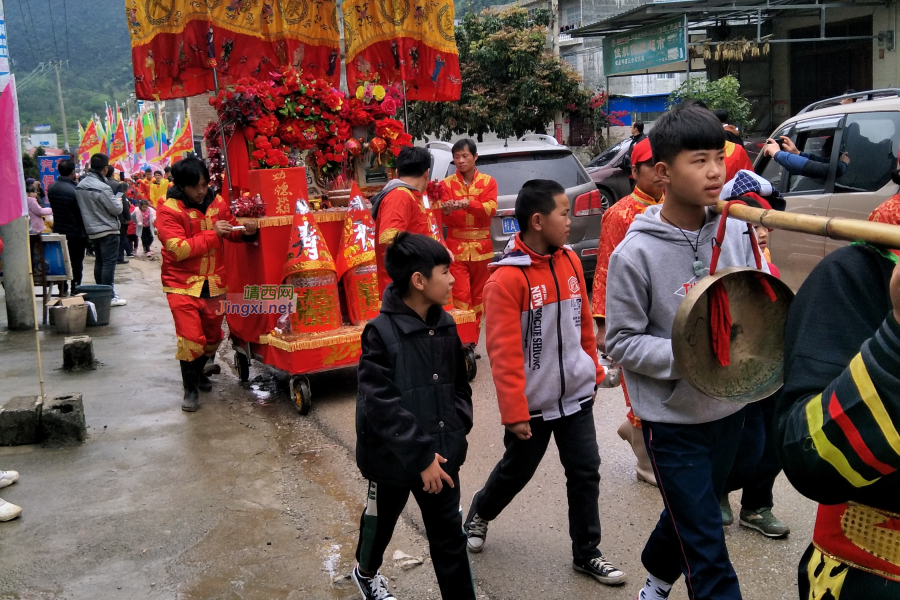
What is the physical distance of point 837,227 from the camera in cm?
156

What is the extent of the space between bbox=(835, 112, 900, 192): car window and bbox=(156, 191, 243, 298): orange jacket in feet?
16.0

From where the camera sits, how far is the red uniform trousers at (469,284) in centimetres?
758

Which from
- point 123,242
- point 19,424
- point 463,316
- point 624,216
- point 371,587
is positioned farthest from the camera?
point 123,242

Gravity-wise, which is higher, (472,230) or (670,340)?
(472,230)

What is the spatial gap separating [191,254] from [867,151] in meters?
5.42

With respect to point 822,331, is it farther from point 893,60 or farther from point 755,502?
point 893,60

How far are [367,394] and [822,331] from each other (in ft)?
6.11

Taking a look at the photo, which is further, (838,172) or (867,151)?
(838,172)

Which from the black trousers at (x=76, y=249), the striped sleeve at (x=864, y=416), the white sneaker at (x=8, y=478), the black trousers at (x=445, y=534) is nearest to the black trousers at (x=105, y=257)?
the black trousers at (x=76, y=249)

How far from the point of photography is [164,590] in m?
3.87

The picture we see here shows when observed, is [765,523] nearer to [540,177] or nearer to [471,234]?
[471,234]

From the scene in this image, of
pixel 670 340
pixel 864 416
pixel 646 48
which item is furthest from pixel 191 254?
pixel 646 48

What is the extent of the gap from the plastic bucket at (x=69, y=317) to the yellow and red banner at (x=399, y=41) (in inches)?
185

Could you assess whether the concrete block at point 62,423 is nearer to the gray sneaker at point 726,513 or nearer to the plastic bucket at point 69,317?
the gray sneaker at point 726,513
